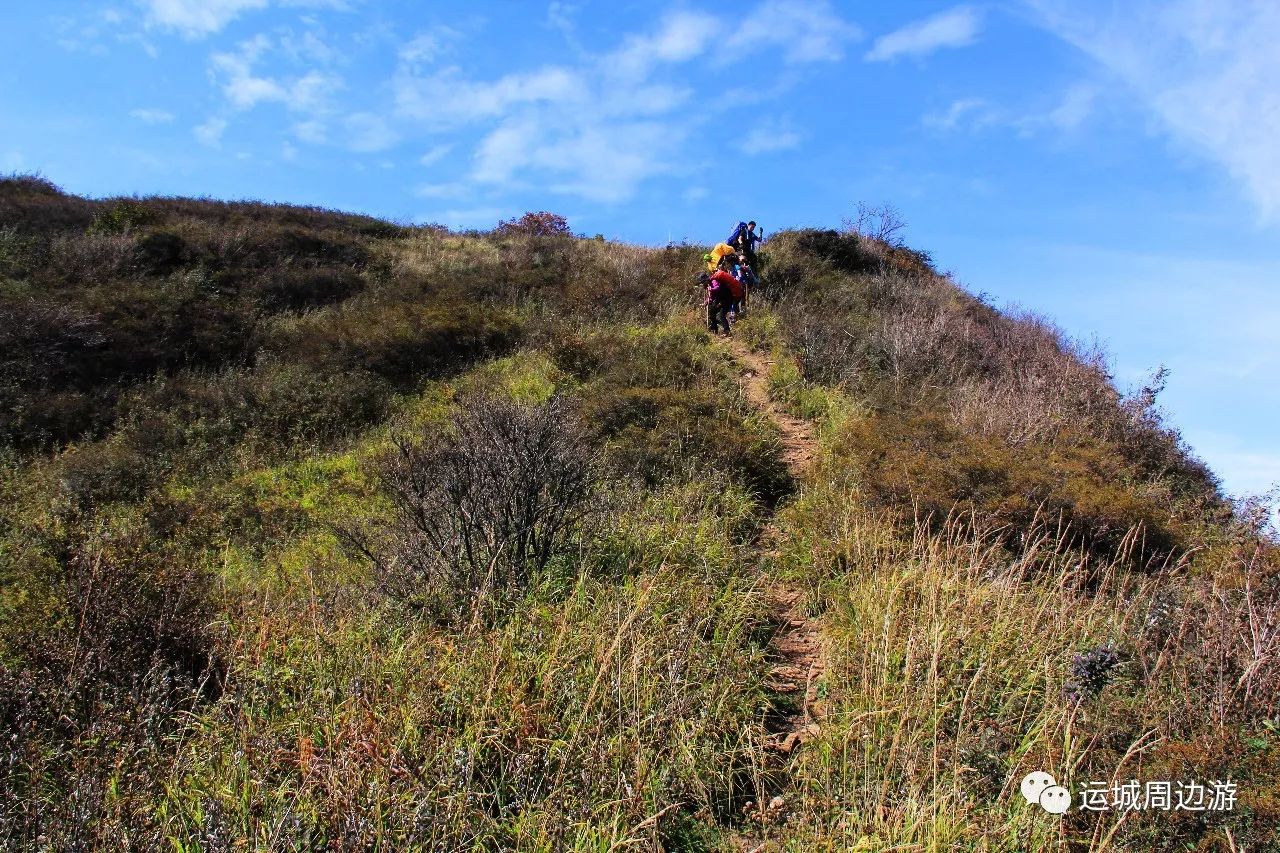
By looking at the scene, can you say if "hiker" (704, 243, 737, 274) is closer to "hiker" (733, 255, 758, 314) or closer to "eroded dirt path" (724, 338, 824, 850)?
"hiker" (733, 255, 758, 314)

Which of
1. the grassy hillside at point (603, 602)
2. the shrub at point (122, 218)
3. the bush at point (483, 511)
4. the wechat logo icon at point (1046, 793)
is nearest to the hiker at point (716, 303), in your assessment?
the grassy hillside at point (603, 602)

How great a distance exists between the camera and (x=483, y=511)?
534cm

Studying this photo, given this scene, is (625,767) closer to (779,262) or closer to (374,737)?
(374,737)

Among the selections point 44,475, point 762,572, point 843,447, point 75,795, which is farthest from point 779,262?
point 75,795

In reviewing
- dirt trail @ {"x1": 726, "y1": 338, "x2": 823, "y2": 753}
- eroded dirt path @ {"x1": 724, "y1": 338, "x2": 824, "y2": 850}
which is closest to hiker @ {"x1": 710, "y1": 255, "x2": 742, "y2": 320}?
dirt trail @ {"x1": 726, "y1": 338, "x2": 823, "y2": 753}

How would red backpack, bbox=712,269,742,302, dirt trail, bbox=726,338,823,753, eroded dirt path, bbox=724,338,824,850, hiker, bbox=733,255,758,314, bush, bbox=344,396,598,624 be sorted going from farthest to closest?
hiker, bbox=733,255,758,314 < red backpack, bbox=712,269,742,302 < bush, bbox=344,396,598,624 < dirt trail, bbox=726,338,823,753 < eroded dirt path, bbox=724,338,824,850

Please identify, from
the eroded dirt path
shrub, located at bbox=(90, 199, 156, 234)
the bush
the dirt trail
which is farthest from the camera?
shrub, located at bbox=(90, 199, 156, 234)

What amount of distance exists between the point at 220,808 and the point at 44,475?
28.4ft

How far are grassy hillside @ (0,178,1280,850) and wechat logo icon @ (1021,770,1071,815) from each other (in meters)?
0.08

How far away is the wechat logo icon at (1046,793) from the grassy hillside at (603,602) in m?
0.08

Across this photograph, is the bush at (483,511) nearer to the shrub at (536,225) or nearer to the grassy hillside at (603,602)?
the grassy hillside at (603,602)

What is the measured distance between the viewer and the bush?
491cm

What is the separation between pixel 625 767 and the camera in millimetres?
3309

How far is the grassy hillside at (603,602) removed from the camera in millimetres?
2984
